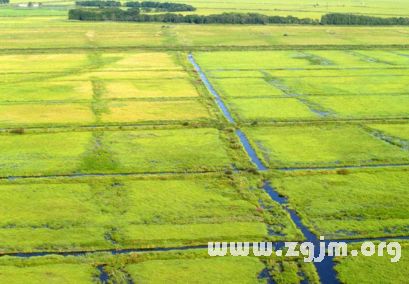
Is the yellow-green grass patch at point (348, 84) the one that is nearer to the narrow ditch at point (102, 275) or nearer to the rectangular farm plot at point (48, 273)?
the narrow ditch at point (102, 275)

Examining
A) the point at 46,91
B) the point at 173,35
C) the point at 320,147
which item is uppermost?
the point at 173,35

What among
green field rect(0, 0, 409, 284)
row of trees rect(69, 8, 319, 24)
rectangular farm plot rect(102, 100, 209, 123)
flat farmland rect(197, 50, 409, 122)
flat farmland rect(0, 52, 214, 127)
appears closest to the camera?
green field rect(0, 0, 409, 284)

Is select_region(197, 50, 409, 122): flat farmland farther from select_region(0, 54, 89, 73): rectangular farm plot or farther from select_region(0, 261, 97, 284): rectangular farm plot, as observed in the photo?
select_region(0, 261, 97, 284): rectangular farm plot

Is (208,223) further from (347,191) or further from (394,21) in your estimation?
(394,21)

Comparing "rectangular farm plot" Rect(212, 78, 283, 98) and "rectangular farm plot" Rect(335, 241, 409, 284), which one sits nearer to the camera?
"rectangular farm plot" Rect(335, 241, 409, 284)

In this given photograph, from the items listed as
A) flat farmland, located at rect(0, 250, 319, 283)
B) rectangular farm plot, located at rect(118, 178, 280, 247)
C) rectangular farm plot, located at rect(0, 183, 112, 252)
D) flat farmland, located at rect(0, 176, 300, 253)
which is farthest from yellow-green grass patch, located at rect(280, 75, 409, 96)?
flat farmland, located at rect(0, 250, 319, 283)

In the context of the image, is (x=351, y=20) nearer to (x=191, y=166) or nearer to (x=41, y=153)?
(x=191, y=166)

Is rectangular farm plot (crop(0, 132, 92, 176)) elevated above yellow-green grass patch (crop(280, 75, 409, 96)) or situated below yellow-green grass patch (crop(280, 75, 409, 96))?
below

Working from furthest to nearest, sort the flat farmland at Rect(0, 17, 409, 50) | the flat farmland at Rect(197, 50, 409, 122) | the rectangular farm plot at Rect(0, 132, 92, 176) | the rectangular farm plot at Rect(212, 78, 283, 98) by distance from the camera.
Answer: the flat farmland at Rect(0, 17, 409, 50)
the rectangular farm plot at Rect(212, 78, 283, 98)
the flat farmland at Rect(197, 50, 409, 122)
the rectangular farm plot at Rect(0, 132, 92, 176)

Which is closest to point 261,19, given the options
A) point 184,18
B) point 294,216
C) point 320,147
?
point 184,18
